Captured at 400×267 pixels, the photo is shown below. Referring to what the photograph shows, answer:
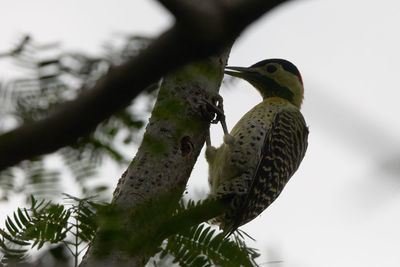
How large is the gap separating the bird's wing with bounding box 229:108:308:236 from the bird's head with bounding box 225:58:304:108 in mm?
522

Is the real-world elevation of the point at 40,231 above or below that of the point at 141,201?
below

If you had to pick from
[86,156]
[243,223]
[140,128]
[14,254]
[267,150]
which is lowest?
[14,254]

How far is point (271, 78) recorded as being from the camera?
22.9 ft

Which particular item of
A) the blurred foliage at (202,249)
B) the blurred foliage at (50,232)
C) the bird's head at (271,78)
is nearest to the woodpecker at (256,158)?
the bird's head at (271,78)

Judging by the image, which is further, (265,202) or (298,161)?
(298,161)

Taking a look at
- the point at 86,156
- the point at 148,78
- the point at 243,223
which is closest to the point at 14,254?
the point at 86,156

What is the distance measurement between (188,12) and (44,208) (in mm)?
939

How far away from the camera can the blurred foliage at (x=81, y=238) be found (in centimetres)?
185

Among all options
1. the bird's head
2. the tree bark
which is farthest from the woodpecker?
the tree bark

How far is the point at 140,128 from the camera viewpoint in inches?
69.9

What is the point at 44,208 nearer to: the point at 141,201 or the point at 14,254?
the point at 14,254

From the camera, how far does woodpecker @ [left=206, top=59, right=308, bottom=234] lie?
5.21 meters

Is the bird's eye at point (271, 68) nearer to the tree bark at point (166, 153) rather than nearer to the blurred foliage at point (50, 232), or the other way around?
the tree bark at point (166, 153)

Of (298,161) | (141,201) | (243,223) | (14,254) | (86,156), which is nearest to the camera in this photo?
(86,156)
